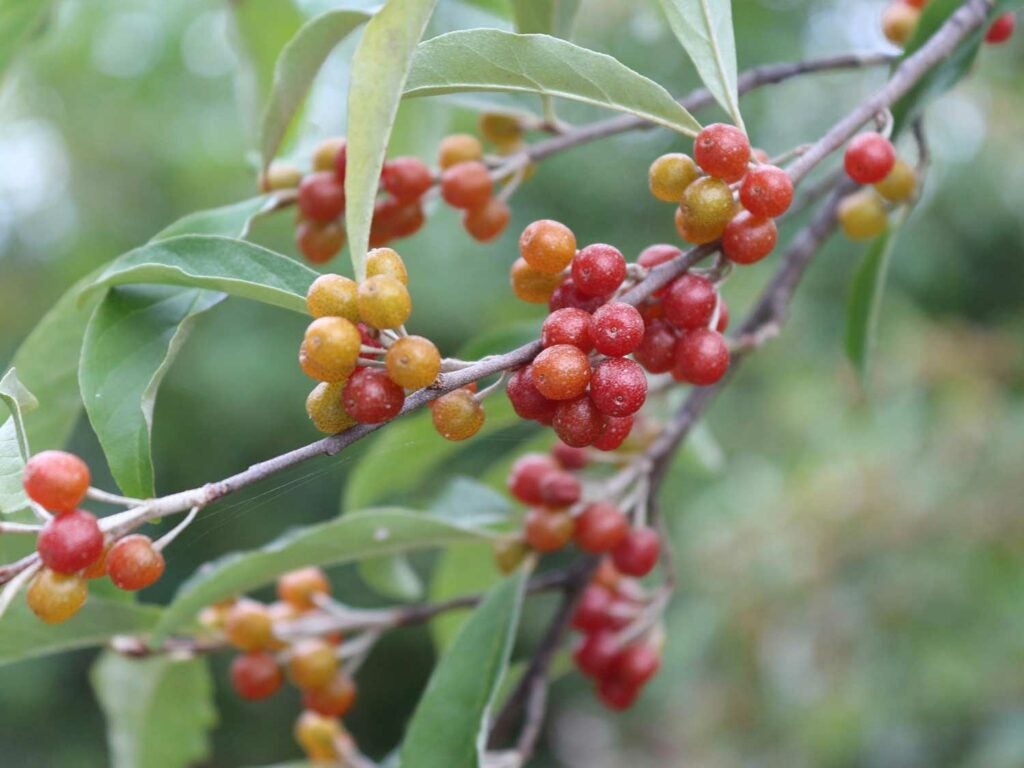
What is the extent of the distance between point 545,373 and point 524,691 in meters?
0.65

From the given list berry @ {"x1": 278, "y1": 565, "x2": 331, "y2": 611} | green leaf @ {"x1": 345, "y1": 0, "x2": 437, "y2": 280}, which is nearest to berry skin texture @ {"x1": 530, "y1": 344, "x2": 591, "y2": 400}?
green leaf @ {"x1": 345, "y1": 0, "x2": 437, "y2": 280}

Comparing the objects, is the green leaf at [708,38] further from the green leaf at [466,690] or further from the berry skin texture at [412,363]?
the green leaf at [466,690]

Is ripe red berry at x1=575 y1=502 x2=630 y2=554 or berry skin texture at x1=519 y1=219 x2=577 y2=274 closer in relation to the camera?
berry skin texture at x1=519 y1=219 x2=577 y2=274

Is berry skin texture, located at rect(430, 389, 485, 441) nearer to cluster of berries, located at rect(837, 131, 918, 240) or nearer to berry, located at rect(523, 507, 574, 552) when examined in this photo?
cluster of berries, located at rect(837, 131, 918, 240)

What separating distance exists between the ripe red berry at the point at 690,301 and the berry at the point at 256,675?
0.71m

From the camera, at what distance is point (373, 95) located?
22.0 inches

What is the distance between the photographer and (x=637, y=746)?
5484 millimetres

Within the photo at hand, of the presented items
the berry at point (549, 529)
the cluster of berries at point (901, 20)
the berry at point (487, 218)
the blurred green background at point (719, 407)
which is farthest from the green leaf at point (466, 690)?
the cluster of berries at point (901, 20)

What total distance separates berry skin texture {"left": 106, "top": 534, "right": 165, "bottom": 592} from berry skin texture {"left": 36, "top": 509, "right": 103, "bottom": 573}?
0.7 inches

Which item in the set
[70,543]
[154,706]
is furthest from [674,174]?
[154,706]

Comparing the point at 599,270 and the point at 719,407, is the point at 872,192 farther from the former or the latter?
the point at 719,407

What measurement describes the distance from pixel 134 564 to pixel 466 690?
444 millimetres

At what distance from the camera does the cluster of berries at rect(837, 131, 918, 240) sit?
700 millimetres

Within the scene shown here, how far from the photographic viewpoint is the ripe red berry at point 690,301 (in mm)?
615
